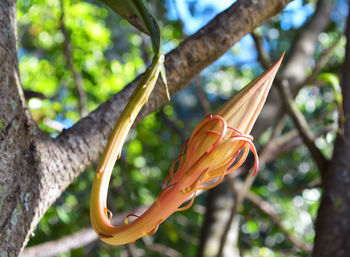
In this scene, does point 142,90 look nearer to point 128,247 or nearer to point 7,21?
point 7,21

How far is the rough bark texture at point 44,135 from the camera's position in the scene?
0.53 meters

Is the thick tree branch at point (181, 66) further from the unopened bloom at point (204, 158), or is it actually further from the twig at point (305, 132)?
the twig at point (305, 132)

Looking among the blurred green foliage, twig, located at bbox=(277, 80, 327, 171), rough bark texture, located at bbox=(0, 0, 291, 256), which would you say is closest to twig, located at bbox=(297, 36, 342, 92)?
the blurred green foliage

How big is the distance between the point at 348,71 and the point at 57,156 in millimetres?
876

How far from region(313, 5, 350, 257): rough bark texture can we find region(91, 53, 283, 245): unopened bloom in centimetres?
49

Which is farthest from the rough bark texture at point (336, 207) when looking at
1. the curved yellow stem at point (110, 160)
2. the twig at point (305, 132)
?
the curved yellow stem at point (110, 160)

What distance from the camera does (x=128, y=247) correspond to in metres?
1.62

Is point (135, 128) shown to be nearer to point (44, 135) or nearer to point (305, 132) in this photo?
point (305, 132)

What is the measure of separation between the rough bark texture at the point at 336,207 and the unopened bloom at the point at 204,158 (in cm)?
49

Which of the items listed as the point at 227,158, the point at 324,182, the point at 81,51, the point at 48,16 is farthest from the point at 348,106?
the point at 48,16

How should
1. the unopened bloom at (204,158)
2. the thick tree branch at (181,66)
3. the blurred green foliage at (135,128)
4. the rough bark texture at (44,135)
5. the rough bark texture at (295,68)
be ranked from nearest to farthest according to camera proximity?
the unopened bloom at (204,158)
the rough bark texture at (44,135)
the thick tree branch at (181,66)
the rough bark texture at (295,68)
the blurred green foliage at (135,128)

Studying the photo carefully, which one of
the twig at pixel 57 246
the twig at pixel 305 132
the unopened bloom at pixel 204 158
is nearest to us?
the unopened bloom at pixel 204 158

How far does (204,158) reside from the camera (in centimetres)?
45

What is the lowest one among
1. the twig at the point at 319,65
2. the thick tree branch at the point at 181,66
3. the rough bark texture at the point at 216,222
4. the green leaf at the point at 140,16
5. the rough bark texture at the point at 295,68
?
the rough bark texture at the point at 216,222
